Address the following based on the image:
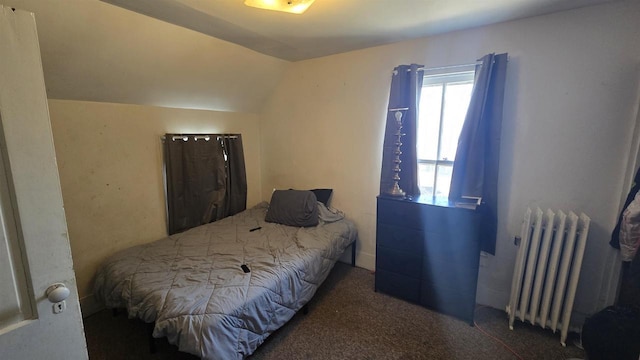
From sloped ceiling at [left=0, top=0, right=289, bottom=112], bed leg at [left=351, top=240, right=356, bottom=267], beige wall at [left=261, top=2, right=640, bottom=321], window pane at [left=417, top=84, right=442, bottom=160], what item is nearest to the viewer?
sloped ceiling at [left=0, top=0, right=289, bottom=112]

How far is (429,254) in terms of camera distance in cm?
228

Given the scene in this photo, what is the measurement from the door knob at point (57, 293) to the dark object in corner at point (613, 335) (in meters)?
2.36

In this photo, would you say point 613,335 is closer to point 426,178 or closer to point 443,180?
point 443,180

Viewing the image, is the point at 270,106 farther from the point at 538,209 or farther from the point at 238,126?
the point at 538,209

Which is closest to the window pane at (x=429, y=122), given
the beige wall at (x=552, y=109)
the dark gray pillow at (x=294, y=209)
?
the beige wall at (x=552, y=109)

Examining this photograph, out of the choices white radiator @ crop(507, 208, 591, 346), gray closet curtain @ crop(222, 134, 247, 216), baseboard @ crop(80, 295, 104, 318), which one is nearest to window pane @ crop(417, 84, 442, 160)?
white radiator @ crop(507, 208, 591, 346)

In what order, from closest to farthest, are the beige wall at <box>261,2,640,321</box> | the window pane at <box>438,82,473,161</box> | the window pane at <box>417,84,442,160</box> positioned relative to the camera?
the beige wall at <box>261,2,640,321</box>, the window pane at <box>438,82,473,161</box>, the window pane at <box>417,84,442,160</box>

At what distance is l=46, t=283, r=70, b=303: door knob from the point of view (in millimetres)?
852

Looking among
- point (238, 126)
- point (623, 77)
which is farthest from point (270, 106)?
point (623, 77)

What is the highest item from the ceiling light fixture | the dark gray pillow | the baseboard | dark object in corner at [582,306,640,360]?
the ceiling light fixture

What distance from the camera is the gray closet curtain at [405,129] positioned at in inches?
96.8

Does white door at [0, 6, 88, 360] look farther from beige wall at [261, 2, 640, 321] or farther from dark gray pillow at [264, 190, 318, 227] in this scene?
beige wall at [261, 2, 640, 321]

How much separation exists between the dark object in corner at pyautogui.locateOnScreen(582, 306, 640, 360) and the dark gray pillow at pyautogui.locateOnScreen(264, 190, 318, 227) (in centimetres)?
202

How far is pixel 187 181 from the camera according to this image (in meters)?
2.78
